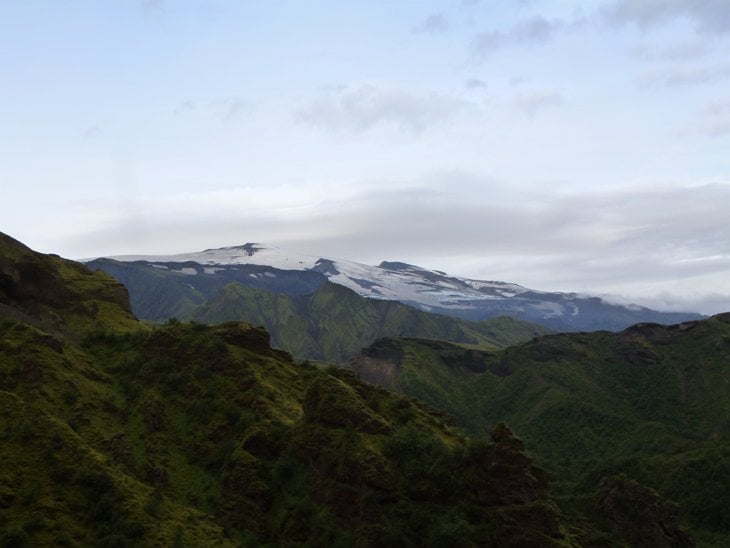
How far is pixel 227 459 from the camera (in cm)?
7512

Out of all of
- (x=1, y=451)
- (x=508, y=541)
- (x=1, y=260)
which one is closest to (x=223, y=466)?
(x=1, y=451)

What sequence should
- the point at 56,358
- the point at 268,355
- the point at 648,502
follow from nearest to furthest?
the point at 56,358 < the point at 268,355 < the point at 648,502

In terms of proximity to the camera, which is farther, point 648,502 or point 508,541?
point 648,502

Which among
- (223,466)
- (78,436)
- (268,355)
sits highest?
(268,355)

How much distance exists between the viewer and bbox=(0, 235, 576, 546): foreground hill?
197 feet

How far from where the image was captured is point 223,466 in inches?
2936

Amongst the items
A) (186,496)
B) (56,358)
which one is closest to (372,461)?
(186,496)

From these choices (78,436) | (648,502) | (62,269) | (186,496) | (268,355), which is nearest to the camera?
(78,436)

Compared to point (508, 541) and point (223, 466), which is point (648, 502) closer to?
point (508, 541)

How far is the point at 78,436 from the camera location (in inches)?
2623

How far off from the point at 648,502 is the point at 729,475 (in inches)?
2434

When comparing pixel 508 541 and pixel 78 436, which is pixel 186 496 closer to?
pixel 78 436

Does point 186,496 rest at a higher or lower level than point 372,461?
lower

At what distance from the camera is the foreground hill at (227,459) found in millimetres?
60000
